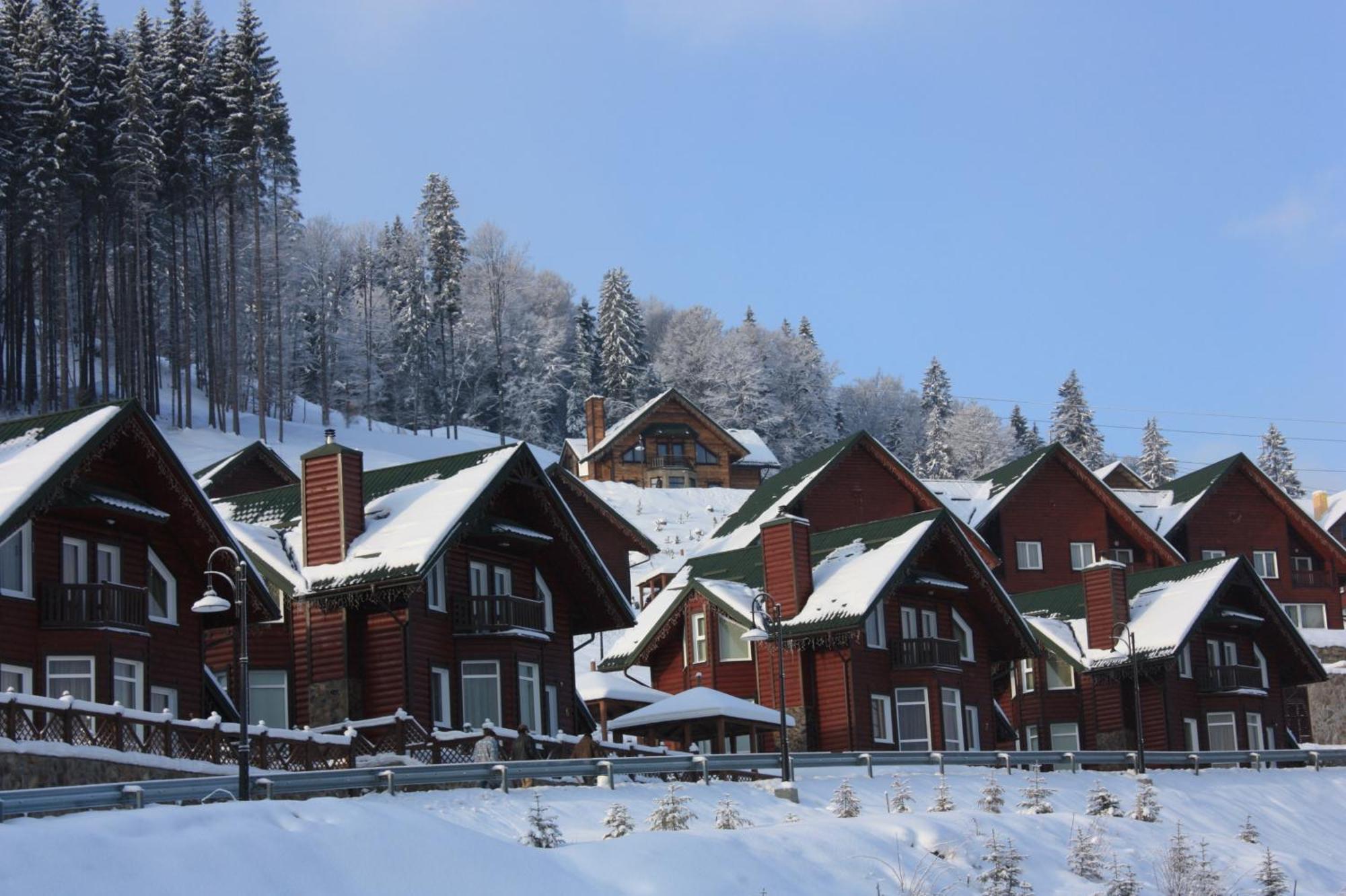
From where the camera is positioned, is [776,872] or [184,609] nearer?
[776,872]

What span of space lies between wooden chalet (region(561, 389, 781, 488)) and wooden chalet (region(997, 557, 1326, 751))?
5010 centimetres

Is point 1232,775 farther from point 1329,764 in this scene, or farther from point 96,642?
point 96,642

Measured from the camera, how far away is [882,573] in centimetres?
4850

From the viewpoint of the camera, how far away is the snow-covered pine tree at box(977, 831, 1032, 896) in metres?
30.9

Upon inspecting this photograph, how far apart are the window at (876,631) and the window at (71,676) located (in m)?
21.9

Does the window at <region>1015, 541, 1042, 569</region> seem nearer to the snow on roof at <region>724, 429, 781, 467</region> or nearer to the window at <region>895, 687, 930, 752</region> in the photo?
the window at <region>895, 687, 930, 752</region>

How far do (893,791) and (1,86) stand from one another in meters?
63.9

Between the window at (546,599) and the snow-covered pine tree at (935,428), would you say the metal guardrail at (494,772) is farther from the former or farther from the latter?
the snow-covered pine tree at (935,428)

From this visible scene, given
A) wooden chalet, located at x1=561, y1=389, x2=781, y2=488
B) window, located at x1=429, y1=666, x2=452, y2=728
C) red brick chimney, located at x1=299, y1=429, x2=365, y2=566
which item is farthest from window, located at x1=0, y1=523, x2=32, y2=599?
wooden chalet, located at x1=561, y1=389, x2=781, y2=488

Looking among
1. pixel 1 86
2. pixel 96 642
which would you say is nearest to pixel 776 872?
pixel 96 642

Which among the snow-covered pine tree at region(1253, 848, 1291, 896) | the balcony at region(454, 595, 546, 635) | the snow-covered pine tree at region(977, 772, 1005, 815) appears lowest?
the snow-covered pine tree at region(1253, 848, 1291, 896)

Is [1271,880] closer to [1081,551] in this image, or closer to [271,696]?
[271,696]

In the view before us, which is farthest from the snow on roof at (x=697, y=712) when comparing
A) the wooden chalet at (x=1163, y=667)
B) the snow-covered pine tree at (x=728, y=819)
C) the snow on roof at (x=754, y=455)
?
the snow on roof at (x=754, y=455)

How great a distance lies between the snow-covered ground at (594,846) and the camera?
72.4 feet
